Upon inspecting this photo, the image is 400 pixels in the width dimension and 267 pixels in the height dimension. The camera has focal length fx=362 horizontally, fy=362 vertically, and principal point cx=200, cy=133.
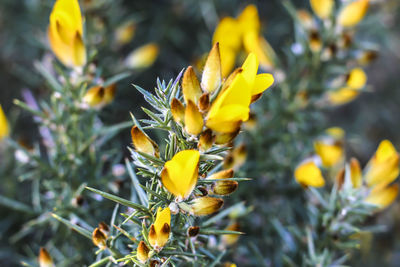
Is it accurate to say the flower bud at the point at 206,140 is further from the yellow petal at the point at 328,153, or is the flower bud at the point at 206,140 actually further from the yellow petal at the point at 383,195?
the yellow petal at the point at 328,153

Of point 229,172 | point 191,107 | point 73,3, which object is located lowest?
point 229,172

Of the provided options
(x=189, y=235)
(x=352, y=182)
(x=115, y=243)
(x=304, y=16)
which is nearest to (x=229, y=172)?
(x=189, y=235)

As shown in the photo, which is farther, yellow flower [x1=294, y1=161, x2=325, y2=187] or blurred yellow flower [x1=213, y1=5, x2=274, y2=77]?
blurred yellow flower [x1=213, y1=5, x2=274, y2=77]

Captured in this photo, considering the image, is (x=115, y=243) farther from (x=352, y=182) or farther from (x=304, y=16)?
(x=304, y=16)

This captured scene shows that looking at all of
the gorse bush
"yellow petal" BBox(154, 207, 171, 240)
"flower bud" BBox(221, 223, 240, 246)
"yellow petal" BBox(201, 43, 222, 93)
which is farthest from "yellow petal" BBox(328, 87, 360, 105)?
"yellow petal" BBox(154, 207, 171, 240)

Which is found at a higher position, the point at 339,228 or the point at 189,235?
the point at 189,235

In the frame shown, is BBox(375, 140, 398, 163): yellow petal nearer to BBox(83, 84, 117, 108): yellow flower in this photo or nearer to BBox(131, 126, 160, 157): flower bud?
BBox(131, 126, 160, 157): flower bud
